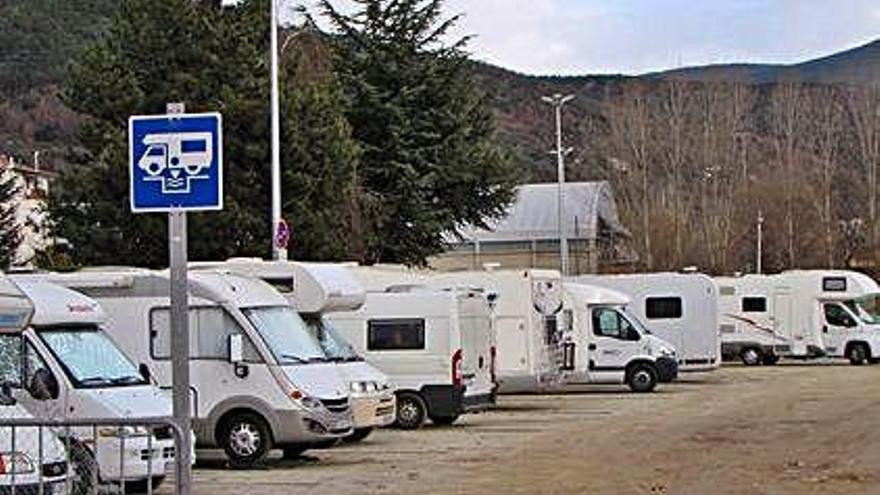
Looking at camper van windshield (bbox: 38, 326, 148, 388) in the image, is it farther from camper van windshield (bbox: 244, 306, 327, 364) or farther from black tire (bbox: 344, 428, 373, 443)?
black tire (bbox: 344, 428, 373, 443)

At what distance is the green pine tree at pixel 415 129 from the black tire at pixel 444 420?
16.1 metres

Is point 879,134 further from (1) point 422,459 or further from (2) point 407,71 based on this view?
(1) point 422,459

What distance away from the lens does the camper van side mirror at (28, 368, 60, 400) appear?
56.3 ft

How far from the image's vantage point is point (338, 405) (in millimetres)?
21609

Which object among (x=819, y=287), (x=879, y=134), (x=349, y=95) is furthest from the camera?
(x=879, y=134)

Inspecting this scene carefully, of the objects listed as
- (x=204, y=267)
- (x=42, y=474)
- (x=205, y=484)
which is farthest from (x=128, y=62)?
(x=42, y=474)

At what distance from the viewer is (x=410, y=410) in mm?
27453

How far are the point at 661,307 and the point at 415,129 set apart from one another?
8.33 meters

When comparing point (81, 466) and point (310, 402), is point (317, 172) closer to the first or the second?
point (310, 402)

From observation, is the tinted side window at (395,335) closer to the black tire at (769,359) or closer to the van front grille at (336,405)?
the van front grille at (336,405)

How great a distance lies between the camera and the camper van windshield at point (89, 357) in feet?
57.5

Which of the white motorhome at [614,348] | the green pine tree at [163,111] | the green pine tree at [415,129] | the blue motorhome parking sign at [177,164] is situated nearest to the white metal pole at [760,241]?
the green pine tree at [415,129]

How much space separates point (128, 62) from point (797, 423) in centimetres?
1758

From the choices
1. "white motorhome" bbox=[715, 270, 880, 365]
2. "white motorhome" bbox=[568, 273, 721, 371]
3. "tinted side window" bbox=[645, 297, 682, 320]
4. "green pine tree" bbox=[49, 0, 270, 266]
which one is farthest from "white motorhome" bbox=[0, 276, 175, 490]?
"white motorhome" bbox=[715, 270, 880, 365]
